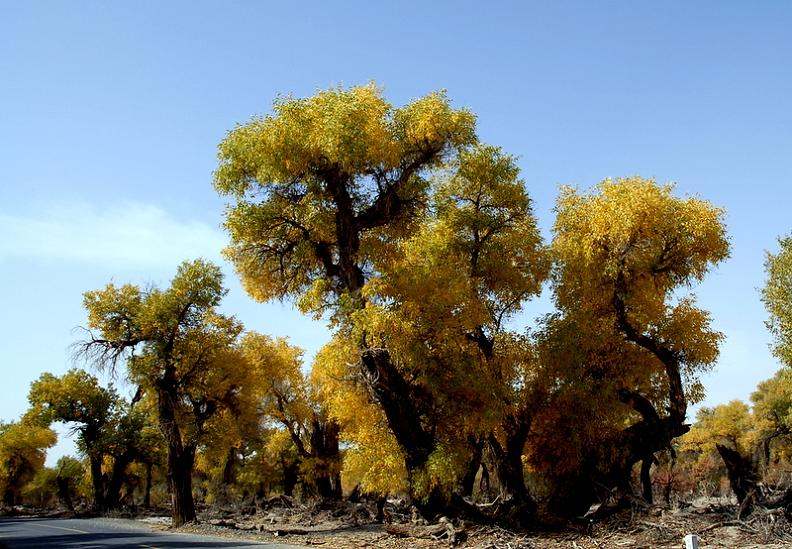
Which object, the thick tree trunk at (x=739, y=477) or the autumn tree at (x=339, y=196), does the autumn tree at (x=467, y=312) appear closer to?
the autumn tree at (x=339, y=196)

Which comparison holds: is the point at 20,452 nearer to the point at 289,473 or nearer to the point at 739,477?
the point at 289,473

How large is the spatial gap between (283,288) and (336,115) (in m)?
6.90

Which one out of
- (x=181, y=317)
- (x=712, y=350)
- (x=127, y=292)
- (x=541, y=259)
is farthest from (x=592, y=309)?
(x=127, y=292)

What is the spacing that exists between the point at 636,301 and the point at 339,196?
11.2 meters

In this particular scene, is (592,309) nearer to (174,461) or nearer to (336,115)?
(336,115)

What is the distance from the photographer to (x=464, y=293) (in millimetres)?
20531

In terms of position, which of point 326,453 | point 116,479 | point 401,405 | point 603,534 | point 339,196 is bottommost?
point 603,534

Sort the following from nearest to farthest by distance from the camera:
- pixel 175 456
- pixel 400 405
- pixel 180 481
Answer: pixel 400 405
pixel 175 456
pixel 180 481

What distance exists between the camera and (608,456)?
23.6 m

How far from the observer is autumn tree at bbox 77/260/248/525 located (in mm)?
30453

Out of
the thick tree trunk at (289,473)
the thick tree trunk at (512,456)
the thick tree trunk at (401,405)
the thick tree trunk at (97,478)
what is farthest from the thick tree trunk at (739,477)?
the thick tree trunk at (97,478)

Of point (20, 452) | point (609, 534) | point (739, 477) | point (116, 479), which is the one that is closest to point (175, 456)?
point (609, 534)

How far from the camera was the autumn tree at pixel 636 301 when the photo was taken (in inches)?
874

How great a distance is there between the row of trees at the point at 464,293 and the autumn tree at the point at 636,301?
0.07 meters
